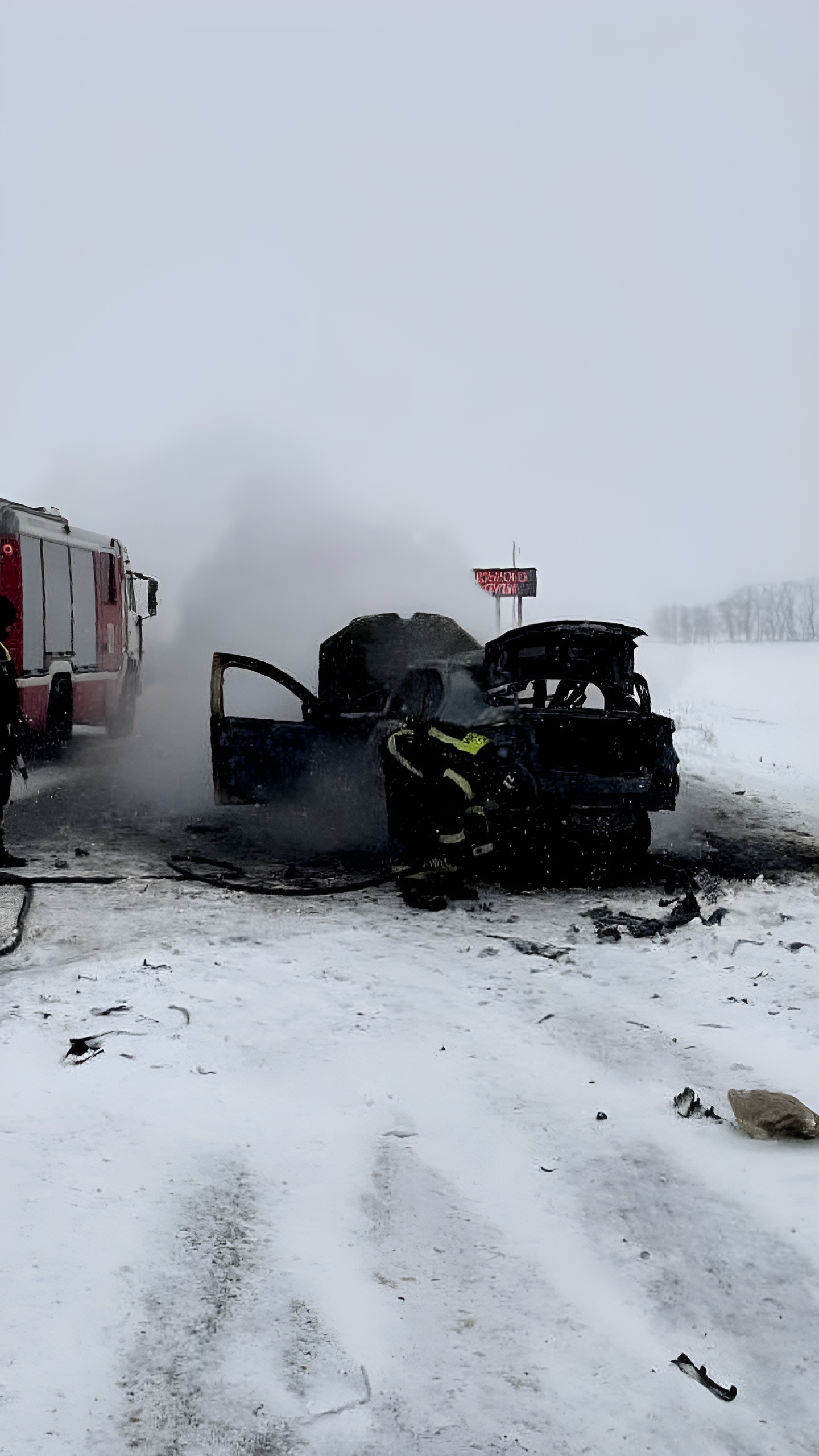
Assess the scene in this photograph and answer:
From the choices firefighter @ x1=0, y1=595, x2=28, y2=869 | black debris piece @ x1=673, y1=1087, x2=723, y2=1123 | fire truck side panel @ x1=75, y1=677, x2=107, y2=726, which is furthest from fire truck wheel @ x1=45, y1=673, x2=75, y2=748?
black debris piece @ x1=673, y1=1087, x2=723, y2=1123

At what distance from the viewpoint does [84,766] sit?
12.1m

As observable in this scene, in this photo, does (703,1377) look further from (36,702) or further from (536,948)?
(36,702)

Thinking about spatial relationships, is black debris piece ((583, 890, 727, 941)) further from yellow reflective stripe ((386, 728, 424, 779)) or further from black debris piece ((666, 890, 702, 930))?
yellow reflective stripe ((386, 728, 424, 779))

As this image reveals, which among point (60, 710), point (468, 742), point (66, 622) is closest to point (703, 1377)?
point (468, 742)

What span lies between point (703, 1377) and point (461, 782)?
13.7 feet

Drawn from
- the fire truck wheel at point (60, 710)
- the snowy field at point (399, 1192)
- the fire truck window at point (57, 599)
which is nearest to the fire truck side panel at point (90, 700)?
the fire truck wheel at point (60, 710)

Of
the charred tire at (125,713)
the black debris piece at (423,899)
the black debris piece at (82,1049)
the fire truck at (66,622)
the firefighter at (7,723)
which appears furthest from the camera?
the charred tire at (125,713)

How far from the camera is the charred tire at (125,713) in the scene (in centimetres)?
1461

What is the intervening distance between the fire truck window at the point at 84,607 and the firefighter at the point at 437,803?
742cm

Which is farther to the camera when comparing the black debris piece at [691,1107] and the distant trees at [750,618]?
the distant trees at [750,618]

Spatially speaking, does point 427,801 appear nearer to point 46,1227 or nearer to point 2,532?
point 46,1227

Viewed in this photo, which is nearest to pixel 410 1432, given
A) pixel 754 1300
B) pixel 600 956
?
pixel 754 1300

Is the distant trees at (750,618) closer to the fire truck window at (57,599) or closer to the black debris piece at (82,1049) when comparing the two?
the fire truck window at (57,599)

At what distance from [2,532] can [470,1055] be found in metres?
8.97
